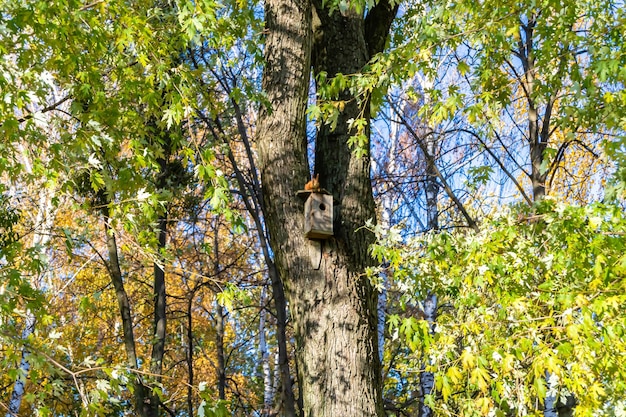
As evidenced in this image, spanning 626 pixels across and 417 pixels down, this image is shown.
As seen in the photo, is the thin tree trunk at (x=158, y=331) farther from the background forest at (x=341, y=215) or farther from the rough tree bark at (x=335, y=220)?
the rough tree bark at (x=335, y=220)

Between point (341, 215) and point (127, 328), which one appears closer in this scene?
point (341, 215)

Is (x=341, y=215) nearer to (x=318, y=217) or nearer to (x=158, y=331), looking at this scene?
(x=318, y=217)

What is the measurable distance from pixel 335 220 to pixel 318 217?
0.68 ft

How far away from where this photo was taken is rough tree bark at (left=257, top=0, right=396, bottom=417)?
3.45 m

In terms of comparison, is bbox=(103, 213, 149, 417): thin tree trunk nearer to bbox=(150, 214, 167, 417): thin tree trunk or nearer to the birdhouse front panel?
bbox=(150, 214, 167, 417): thin tree trunk

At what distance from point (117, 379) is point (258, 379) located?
9.43 meters

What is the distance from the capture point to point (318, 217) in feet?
11.7

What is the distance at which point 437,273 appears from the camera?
14.3ft

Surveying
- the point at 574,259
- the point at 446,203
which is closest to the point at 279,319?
the point at 574,259

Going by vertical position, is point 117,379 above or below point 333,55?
below

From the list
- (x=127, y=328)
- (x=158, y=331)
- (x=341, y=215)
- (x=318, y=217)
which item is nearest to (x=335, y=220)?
(x=341, y=215)

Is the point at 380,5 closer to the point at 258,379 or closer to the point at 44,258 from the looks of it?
the point at 44,258

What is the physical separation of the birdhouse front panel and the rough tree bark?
0.26 feet

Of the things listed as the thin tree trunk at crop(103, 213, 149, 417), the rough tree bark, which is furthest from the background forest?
the thin tree trunk at crop(103, 213, 149, 417)
